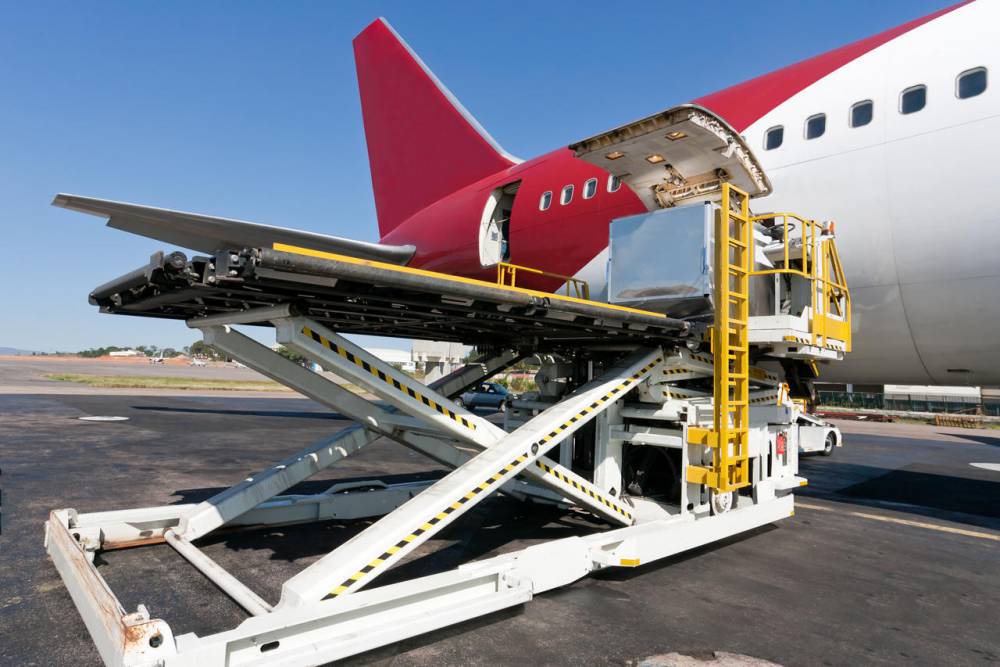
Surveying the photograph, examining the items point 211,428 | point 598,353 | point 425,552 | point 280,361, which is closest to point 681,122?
point 598,353

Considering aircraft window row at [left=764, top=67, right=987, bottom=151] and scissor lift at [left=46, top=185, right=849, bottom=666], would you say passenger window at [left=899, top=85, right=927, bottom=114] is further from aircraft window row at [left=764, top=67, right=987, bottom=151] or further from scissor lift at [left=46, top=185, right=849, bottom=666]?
scissor lift at [left=46, top=185, right=849, bottom=666]

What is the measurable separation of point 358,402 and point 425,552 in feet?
5.28

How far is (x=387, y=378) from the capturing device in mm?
4457

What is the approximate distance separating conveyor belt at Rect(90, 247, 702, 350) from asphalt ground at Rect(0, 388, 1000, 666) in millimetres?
2156

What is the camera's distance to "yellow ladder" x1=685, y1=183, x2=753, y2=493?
5441mm

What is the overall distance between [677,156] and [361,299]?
13.3 ft

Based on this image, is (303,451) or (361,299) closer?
(361,299)

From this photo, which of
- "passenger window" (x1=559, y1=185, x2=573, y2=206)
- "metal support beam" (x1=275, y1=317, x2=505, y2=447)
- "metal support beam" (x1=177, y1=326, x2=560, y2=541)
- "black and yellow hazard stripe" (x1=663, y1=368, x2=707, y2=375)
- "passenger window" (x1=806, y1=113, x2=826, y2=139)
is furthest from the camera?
"passenger window" (x1=559, y1=185, x2=573, y2=206)

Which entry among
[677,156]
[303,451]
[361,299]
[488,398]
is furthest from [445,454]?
[488,398]

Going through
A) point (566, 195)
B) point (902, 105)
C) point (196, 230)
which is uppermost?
point (566, 195)

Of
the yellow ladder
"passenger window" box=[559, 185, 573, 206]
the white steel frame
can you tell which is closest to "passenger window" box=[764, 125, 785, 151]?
the yellow ladder

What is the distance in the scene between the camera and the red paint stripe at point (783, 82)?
7704mm

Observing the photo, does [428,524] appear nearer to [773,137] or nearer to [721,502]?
[721,502]

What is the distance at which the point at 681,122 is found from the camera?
5641 millimetres
